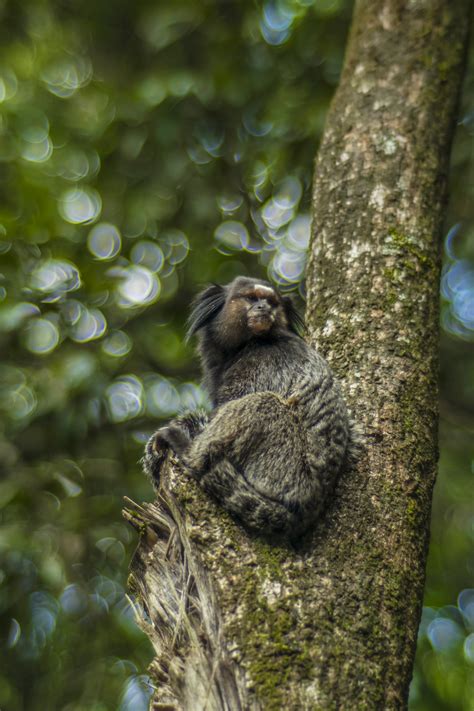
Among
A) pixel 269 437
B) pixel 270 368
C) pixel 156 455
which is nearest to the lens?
pixel 269 437

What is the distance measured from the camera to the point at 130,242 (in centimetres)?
689

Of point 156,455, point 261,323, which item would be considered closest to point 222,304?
point 261,323

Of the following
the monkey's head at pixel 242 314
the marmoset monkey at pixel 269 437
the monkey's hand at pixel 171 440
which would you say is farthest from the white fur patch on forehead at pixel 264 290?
the monkey's hand at pixel 171 440

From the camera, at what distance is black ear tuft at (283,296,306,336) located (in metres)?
4.77

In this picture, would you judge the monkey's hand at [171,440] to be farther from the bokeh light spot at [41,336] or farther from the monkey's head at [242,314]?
the bokeh light spot at [41,336]

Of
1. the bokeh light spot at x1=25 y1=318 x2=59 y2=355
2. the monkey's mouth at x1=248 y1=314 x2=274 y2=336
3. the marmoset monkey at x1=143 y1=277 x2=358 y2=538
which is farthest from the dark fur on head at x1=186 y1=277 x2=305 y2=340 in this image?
the bokeh light spot at x1=25 y1=318 x2=59 y2=355

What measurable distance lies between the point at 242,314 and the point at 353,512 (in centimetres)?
209

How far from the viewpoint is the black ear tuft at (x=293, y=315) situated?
477cm

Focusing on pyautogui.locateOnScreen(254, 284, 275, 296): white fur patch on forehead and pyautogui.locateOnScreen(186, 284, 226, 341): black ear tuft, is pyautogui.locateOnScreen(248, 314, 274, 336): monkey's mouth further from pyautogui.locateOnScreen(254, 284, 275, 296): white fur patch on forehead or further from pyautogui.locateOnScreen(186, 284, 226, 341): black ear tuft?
pyautogui.locateOnScreen(186, 284, 226, 341): black ear tuft

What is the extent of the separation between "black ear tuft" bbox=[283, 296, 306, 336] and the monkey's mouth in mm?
373

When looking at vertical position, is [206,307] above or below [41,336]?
above

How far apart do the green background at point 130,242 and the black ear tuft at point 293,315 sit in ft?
4.75

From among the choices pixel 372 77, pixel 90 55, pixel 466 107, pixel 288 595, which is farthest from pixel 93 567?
pixel 466 107

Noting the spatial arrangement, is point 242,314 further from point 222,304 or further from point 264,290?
point 222,304
